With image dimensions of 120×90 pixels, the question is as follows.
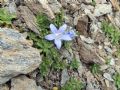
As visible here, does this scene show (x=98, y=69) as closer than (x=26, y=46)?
No

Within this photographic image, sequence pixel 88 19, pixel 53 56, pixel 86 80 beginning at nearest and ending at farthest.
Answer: pixel 53 56, pixel 86 80, pixel 88 19

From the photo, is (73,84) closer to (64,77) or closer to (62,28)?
(64,77)

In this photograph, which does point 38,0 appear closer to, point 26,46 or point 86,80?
point 26,46

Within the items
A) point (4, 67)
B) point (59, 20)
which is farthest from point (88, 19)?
point (4, 67)

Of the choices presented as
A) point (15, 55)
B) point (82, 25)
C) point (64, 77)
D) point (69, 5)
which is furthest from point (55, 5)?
point (15, 55)

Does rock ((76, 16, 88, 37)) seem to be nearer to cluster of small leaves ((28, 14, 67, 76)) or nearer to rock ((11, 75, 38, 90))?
cluster of small leaves ((28, 14, 67, 76))

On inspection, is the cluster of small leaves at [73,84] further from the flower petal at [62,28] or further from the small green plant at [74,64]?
the flower petal at [62,28]
